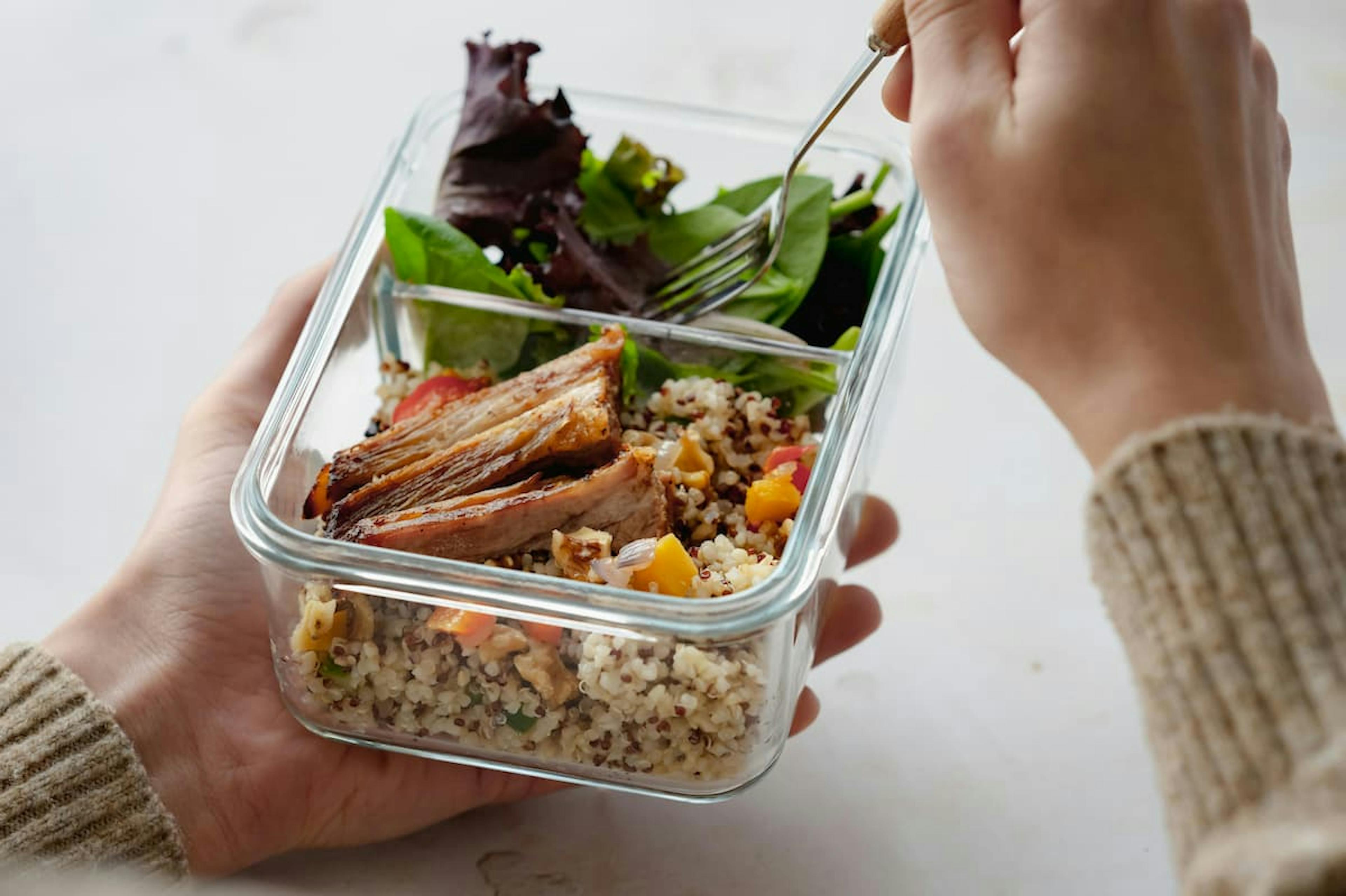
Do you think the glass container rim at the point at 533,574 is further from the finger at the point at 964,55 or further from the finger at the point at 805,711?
the finger at the point at 964,55

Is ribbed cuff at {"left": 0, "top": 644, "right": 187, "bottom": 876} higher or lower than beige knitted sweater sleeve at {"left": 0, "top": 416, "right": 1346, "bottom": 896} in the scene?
lower

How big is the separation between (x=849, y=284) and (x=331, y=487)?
615mm

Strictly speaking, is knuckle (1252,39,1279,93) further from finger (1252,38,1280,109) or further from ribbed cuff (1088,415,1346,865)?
ribbed cuff (1088,415,1346,865)

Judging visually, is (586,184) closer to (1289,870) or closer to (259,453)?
(259,453)

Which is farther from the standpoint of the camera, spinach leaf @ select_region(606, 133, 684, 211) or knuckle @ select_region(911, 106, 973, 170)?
spinach leaf @ select_region(606, 133, 684, 211)

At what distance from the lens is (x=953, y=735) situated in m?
1.58

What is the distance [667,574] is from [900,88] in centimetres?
44

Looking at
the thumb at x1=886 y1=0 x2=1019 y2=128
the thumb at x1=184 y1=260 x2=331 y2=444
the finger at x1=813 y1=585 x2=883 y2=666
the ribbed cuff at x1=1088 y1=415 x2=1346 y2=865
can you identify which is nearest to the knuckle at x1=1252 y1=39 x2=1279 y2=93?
the thumb at x1=886 y1=0 x2=1019 y2=128

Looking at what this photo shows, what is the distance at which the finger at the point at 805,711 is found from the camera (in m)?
1.49

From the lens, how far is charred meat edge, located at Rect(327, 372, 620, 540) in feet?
4.35

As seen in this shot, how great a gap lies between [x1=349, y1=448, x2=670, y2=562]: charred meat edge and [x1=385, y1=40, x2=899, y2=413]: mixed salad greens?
273mm

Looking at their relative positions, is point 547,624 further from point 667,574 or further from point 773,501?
point 773,501

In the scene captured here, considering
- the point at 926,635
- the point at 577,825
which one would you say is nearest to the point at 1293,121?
the point at 926,635

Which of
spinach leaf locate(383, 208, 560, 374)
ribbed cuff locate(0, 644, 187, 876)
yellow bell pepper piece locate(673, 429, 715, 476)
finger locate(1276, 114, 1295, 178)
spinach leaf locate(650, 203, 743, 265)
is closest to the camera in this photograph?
finger locate(1276, 114, 1295, 178)
